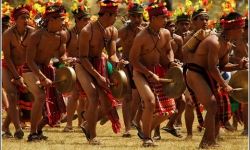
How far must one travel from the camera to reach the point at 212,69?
34.2 ft

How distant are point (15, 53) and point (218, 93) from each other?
3.46 metres

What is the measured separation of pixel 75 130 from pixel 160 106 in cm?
369

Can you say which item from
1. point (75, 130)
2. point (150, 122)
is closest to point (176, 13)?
point (75, 130)

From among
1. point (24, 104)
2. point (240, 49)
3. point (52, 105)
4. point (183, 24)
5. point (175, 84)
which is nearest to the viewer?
point (175, 84)

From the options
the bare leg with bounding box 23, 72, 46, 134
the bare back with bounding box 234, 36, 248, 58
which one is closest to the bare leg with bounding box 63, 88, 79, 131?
the bare leg with bounding box 23, 72, 46, 134

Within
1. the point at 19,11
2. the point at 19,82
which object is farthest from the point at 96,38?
the point at 19,82

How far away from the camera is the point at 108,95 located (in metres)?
11.7

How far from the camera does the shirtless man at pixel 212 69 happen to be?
34.1 feet

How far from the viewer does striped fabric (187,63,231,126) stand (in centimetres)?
1065

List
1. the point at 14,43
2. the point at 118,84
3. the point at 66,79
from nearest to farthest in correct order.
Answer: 1. the point at 118,84
2. the point at 66,79
3. the point at 14,43

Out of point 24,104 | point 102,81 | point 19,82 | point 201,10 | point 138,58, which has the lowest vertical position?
point 24,104

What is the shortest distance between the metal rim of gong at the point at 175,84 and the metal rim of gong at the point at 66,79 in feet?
4.04

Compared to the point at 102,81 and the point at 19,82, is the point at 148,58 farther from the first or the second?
the point at 19,82

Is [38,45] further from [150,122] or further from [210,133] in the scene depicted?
[210,133]
